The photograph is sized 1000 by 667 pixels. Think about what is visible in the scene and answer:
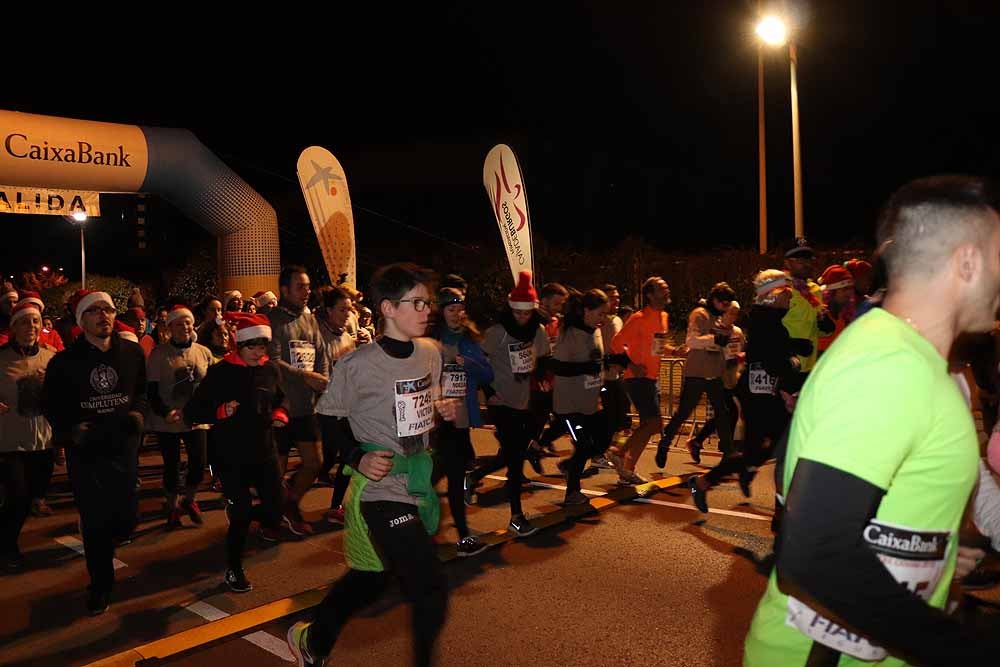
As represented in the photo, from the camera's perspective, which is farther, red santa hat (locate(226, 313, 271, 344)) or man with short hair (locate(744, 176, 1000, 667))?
red santa hat (locate(226, 313, 271, 344))

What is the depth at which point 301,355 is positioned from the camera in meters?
6.58

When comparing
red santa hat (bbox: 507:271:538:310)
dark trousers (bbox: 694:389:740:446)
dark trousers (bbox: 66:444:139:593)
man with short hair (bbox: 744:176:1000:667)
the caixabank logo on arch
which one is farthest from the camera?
the caixabank logo on arch

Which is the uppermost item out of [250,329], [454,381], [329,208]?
[329,208]

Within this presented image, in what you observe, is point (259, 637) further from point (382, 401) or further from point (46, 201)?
point (46, 201)

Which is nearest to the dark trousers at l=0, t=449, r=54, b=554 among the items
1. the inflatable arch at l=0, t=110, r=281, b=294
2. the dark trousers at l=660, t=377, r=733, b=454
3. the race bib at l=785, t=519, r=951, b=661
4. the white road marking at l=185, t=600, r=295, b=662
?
the white road marking at l=185, t=600, r=295, b=662

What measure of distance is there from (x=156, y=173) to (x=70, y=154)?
1.33 metres

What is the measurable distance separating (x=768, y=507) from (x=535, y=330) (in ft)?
8.47

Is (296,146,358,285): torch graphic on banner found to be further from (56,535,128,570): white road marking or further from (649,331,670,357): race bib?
(56,535,128,570): white road marking

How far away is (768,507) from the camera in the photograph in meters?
6.92

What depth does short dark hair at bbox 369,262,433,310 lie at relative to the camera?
11.6ft

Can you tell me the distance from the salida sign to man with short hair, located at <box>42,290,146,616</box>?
840 cm

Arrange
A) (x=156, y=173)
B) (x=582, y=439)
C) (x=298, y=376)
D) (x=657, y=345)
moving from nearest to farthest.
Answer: (x=298, y=376), (x=582, y=439), (x=657, y=345), (x=156, y=173)

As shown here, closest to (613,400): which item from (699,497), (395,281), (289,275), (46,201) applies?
(699,497)

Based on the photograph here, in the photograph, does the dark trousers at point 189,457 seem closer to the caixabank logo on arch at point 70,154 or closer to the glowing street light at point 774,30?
the caixabank logo on arch at point 70,154
